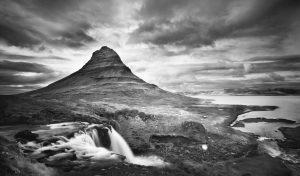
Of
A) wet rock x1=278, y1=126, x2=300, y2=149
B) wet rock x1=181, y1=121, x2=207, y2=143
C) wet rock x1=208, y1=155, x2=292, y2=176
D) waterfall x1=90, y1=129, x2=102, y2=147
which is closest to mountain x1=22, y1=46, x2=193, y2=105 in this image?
wet rock x1=278, y1=126, x2=300, y2=149

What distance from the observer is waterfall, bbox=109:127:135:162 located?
21.9 metres

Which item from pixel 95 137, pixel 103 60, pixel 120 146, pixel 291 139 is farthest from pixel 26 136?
pixel 103 60

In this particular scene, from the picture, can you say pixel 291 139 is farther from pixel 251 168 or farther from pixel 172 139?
pixel 172 139

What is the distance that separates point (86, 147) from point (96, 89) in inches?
4179

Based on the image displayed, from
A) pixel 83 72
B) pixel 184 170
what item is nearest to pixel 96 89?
pixel 83 72

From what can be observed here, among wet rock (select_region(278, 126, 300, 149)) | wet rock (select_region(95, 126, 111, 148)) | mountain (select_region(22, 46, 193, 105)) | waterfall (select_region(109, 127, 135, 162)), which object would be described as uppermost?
mountain (select_region(22, 46, 193, 105))

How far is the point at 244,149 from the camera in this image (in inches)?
969

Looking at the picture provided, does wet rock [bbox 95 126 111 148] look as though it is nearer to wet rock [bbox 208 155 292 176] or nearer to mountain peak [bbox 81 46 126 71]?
wet rock [bbox 208 155 292 176]

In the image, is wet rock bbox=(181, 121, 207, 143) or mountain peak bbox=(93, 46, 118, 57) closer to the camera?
wet rock bbox=(181, 121, 207, 143)

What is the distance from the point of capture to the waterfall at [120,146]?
863 inches

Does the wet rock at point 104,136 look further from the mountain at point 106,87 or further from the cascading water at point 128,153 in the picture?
the mountain at point 106,87

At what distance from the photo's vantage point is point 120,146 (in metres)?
23.0

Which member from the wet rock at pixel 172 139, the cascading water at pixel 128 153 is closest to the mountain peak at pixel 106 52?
the wet rock at pixel 172 139

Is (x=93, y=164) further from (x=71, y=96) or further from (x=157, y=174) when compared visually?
(x=71, y=96)
